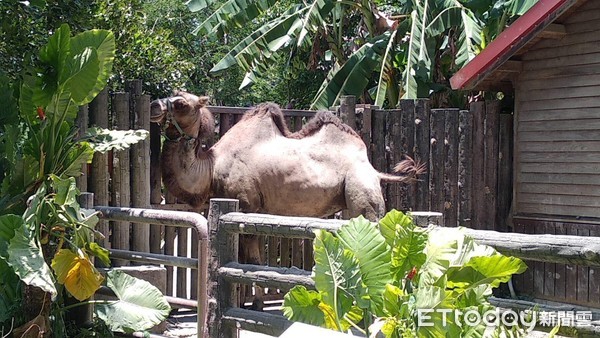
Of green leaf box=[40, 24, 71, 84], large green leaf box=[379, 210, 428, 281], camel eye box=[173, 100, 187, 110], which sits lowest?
large green leaf box=[379, 210, 428, 281]

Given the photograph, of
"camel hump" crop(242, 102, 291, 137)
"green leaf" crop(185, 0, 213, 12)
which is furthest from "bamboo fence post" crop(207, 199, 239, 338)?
"green leaf" crop(185, 0, 213, 12)

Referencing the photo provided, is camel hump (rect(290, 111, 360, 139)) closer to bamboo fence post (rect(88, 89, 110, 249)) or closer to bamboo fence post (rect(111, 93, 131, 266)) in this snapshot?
bamboo fence post (rect(111, 93, 131, 266))

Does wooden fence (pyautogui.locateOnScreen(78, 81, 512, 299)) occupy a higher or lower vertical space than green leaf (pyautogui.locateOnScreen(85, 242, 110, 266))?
higher

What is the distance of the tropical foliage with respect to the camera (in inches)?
462

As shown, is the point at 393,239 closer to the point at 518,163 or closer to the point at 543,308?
the point at 543,308

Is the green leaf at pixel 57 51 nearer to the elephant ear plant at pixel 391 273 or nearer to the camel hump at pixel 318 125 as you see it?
the elephant ear plant at pixel 391 273

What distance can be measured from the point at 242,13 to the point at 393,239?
9787 mm

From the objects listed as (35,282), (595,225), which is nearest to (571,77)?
(595,225)

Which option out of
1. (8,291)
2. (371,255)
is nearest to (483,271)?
(371,255)

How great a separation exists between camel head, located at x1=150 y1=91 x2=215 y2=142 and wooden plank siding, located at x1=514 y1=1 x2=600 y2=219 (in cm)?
358

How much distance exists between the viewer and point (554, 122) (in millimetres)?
8250

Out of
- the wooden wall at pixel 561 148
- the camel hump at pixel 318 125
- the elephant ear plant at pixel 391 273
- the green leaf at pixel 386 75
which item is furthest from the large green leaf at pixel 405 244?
the green leaf at pixel 386 75

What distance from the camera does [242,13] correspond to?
41.3 feet

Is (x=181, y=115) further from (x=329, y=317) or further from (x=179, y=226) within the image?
(x=329, y=317)
